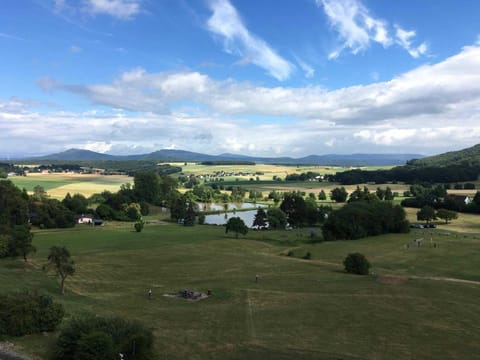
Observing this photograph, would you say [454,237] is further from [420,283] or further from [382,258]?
[420,283]

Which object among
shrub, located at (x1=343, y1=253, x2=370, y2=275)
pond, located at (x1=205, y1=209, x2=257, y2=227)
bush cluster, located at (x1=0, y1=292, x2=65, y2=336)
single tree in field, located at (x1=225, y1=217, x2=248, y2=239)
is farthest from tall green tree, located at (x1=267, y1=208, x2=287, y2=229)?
bush cluster, located at (x1=0, y1=292, x2=65, y2=336)

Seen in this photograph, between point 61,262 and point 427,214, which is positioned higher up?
point 61,262

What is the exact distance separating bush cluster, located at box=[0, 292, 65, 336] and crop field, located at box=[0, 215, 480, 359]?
3.80ft

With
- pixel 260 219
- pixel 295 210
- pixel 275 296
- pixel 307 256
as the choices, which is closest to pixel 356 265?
pixel 307 256

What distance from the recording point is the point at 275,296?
125ft

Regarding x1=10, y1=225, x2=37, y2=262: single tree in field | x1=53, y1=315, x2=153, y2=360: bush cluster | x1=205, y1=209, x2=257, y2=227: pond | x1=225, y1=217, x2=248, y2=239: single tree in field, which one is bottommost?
x1=205, y1=209, x2=257, y2=227: pond

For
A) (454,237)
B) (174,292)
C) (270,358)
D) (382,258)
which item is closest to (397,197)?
(454,237)

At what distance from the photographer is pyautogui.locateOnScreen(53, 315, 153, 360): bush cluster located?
19016 millimetres

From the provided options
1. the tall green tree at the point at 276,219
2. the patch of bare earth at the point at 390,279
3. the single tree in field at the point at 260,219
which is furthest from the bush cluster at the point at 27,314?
the tall green tree at the point at 276,219

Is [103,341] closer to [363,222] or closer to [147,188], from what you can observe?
[363,222]

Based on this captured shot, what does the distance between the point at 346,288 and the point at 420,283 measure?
9060 millimetres

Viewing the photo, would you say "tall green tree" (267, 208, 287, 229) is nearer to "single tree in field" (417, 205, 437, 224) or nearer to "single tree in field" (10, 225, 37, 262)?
"single tree in field" (417, 205, 437, 224)

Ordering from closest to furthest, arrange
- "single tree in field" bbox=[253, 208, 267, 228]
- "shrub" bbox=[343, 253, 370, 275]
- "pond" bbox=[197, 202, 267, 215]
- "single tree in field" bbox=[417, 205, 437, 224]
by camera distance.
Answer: "shrub" bbox=[343, 253, 370, 275] → "single tree in field" bbox=[253, 208, 267, 228] → "single tree in field" bbox=[417, 205, 437, 224] → "pond" bbox=[197, 202, 267, 215]

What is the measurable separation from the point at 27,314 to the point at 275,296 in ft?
70.3
